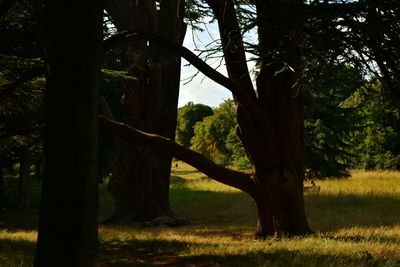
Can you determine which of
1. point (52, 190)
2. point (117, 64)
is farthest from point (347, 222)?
point (52, 190)

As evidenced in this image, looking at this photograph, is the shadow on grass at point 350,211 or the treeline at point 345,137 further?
the treeline at point 345,137

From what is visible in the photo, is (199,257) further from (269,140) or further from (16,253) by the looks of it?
(269,140)

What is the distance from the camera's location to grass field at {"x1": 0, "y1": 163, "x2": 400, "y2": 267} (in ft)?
25.1

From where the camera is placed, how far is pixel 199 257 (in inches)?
325

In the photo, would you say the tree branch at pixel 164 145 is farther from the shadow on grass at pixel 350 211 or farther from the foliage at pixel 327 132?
the foliage at pixel 327 132

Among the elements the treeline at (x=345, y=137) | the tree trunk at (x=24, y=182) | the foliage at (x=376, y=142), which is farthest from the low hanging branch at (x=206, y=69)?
the foliage at (x=376, y=142)

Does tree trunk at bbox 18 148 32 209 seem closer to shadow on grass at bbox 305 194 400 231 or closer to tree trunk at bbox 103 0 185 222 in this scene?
tree trunk at bbox 103 0 185 222

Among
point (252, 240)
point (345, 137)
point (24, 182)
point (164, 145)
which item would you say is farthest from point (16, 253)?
point (345, 137)

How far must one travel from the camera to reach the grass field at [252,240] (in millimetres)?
7637

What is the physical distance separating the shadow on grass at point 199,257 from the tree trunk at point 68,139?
10.5ft

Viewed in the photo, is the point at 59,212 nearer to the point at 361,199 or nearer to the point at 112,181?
the point at 112,181

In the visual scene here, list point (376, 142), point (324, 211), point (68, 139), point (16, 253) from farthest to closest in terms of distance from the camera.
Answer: point (376, 142) → point (324, 211) → point (16, 253) → point (68, 139)

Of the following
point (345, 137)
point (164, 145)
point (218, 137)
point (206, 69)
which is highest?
point (218, 137)

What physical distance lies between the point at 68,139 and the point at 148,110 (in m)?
13.3
